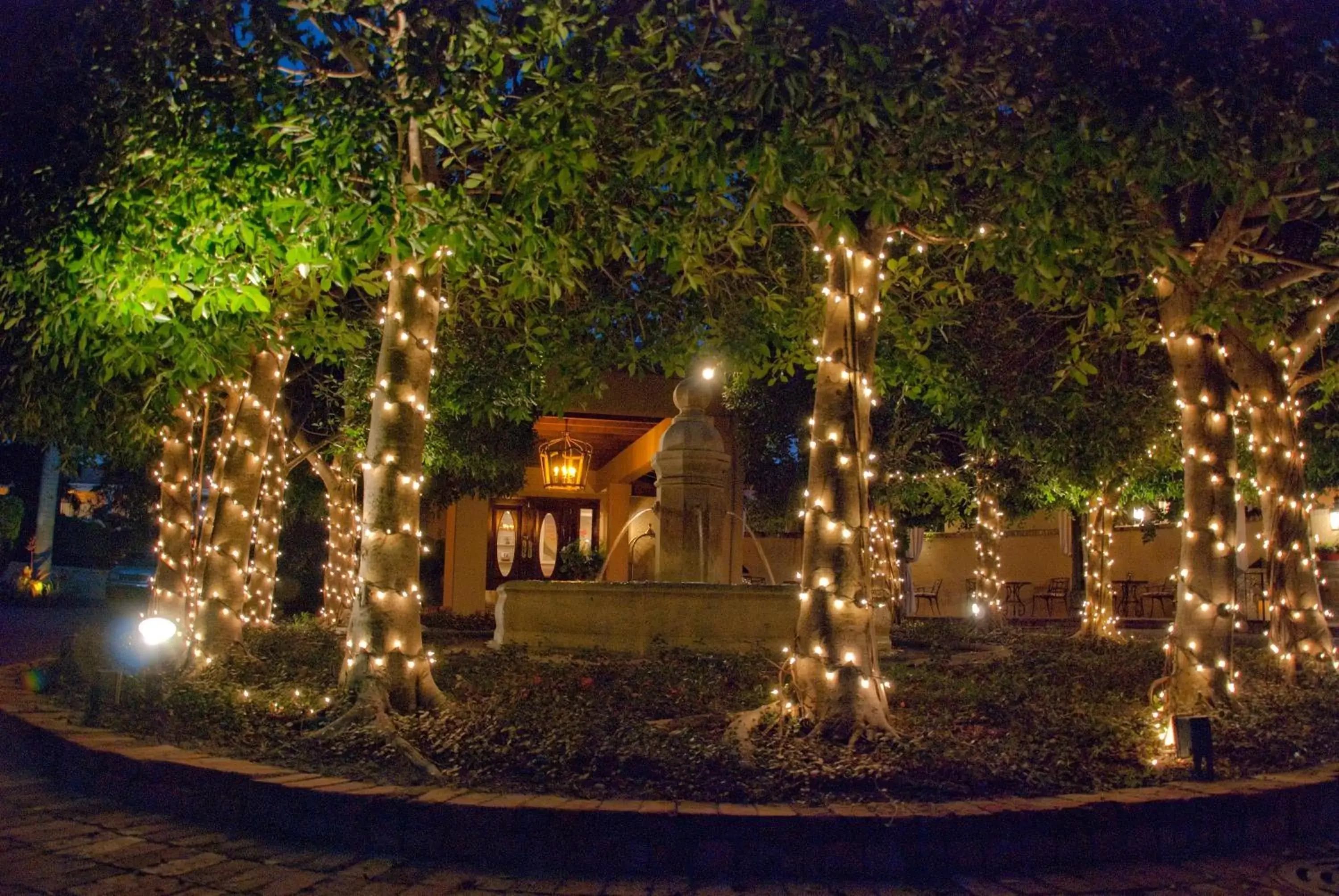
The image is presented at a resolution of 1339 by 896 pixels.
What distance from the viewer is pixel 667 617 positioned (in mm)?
10562

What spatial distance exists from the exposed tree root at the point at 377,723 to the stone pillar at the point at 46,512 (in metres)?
31.5

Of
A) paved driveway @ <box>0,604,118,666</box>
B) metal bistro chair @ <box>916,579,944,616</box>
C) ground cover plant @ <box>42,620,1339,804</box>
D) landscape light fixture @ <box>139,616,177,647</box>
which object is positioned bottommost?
paved driveway @ <box>0,604,118,666</box>

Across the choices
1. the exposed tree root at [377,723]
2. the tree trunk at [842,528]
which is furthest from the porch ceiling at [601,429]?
the tree trunk at [842,528]

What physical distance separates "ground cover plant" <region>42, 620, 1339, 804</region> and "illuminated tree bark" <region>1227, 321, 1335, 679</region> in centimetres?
47

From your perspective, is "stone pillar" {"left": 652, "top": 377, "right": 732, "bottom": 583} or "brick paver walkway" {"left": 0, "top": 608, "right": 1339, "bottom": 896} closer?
"brick paver walkway" {"left": 0, "top": 608, "right": 1339, "bottom": 896}

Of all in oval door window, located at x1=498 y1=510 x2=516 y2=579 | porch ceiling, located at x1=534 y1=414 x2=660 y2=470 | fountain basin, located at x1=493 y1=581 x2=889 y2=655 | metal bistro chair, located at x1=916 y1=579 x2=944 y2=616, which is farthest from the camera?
metal bistro chair, located at x1=916 y1=579 x2=944 y2=616

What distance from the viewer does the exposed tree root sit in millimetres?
5859

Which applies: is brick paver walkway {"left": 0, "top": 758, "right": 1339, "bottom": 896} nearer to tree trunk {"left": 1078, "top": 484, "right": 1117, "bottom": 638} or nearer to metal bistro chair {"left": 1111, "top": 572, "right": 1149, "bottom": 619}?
tree trunk {"left": 1078, "top": 484, "right": 1117, "bottom": 638}

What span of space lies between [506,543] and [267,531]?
11048mm

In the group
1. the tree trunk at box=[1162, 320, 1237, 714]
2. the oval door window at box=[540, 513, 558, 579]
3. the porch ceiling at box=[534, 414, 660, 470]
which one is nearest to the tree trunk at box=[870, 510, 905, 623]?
the porch ceiling at box=[534, 414, 660, 470]

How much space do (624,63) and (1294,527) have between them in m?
7.75

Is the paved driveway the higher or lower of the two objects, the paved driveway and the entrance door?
the lower

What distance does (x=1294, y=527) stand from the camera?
10.1 m

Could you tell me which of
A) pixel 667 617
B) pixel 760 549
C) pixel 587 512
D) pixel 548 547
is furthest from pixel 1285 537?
pixel 548 547
